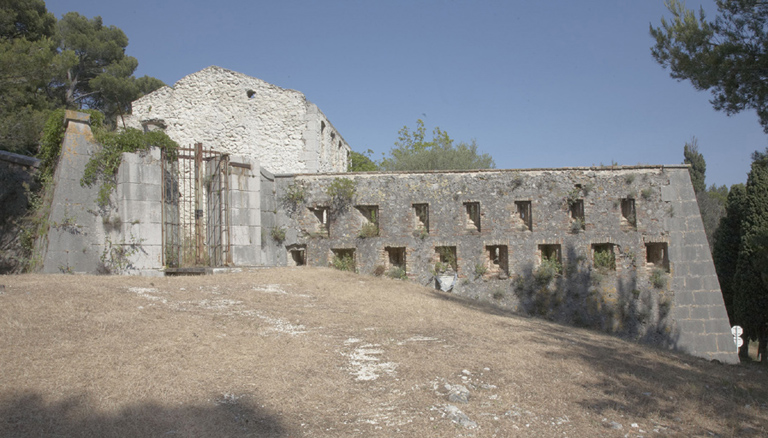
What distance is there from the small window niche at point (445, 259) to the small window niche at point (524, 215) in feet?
6.49

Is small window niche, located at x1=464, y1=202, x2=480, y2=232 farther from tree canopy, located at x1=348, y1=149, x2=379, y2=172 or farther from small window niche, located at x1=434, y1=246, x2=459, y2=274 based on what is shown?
tree canopy, located at x1=348, y1=149, x2=379, y2=172

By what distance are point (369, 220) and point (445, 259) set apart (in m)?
2.43

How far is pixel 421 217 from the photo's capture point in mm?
16391

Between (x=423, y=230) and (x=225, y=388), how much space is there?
10.9 metres

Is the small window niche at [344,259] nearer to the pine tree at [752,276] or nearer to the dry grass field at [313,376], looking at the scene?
the dry grass field at [313,376]

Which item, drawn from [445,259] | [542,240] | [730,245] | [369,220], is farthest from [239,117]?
[730,245]

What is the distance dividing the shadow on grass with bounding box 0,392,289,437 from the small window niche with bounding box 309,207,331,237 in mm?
11173

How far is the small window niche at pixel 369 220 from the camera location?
15945mm

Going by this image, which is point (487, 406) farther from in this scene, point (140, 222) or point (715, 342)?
point (715, 342)

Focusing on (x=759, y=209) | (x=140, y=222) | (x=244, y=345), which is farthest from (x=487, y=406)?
(x=759, y=209)

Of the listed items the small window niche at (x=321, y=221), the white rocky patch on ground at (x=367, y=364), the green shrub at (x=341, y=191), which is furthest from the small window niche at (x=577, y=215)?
the white rocky patch on ground at (x=367, y=364)

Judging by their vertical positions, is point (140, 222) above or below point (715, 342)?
above

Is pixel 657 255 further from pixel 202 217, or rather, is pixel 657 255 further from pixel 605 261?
pixel 202 217

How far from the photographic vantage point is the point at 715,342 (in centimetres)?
1471
